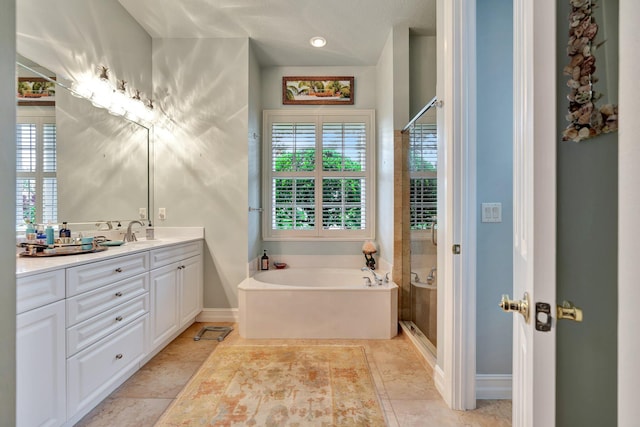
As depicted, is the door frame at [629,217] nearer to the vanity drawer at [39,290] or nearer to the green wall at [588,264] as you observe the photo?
the green wall at [588,264]

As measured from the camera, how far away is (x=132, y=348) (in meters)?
1.98

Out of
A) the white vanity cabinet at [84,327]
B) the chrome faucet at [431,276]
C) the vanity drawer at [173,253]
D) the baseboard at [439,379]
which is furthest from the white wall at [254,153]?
the baseboard at [439,379]

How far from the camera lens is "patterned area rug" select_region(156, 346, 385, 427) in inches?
63.6

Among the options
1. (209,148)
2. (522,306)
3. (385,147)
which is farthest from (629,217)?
(209,148)

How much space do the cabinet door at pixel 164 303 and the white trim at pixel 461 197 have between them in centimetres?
199

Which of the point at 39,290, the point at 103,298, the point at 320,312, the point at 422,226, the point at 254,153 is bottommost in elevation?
the point at 320,312

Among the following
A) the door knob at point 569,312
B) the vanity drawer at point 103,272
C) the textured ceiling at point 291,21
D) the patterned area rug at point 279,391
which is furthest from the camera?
the textured ceiling at point 291,21

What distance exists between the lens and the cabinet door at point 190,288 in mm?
2646

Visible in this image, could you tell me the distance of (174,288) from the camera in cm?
251

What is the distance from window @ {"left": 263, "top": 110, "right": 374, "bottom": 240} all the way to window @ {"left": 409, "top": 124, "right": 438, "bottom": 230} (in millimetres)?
960

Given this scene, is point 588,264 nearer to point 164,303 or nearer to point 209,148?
point 164,303

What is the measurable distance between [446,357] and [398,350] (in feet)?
2.43

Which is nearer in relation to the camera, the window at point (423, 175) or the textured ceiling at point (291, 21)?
the window at point (423, 175)

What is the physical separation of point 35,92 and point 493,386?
3286mm
